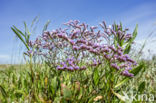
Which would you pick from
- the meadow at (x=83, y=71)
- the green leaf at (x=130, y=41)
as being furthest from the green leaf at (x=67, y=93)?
the green leaf at (x=130, y=41)

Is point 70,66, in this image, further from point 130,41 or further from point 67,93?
point 130,41

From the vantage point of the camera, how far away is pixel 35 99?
224 cm

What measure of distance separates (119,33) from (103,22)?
0.48 m

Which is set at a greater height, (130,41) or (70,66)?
(130,41)

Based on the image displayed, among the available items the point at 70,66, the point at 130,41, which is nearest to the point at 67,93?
the point at 70,66

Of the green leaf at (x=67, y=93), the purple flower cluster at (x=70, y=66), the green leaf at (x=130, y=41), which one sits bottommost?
the green leaf at (x=67, y=93)

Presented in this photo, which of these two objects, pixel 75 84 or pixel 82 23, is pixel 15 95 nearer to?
pixel 75 84

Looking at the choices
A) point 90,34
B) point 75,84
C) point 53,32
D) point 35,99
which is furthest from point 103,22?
point 35,99

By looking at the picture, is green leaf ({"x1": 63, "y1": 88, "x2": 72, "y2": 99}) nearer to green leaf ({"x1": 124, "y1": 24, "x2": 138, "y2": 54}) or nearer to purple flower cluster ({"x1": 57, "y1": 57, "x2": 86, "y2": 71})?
purple flower cluster ({"x1": 57, "y1": 57, "x2": 86, "y2": 71})

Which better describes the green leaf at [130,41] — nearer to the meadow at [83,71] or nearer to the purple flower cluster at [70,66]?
the meadow at [83,71]

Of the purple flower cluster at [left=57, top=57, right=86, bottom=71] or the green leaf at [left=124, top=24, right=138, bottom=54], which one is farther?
the green leaf at [left=124, top=24, right=138, bottom=54]

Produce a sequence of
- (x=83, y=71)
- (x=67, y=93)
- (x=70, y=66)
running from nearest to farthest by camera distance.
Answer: (x=67, y=93), (x=70, y=66), (x=83, y=71)

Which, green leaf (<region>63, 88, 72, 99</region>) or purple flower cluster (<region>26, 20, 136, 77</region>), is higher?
purple flower cluster (<region>26, 20, 136, 77</region>)

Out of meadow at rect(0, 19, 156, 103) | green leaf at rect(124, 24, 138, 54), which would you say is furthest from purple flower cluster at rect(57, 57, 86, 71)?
green leaf at rect(124, 24, 138, 54)
